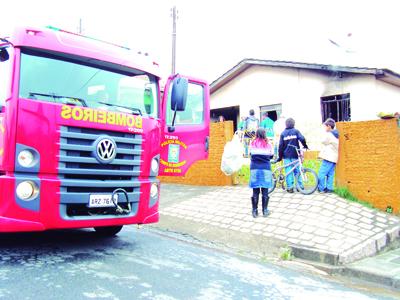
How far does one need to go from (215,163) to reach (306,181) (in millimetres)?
2988

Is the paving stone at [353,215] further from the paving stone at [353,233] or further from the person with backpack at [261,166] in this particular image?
the person with backpack at [261,166]

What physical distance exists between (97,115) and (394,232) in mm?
5137

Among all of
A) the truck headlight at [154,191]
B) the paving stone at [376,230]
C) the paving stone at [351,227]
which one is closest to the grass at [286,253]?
the paving stone at [351,227]

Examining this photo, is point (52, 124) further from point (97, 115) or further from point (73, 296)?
point (73, 296)

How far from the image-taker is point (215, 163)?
36.1ft

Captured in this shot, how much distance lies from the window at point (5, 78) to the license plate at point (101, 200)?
1.44m

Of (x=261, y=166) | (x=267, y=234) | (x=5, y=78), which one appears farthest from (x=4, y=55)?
(x=267, y=234)

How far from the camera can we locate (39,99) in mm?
4555

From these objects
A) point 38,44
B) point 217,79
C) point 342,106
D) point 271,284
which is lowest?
point 271,284

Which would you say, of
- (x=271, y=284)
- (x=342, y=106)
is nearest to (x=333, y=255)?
(x=271, y=284)

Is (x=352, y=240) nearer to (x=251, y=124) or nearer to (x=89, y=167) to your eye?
(x=89, y=167)

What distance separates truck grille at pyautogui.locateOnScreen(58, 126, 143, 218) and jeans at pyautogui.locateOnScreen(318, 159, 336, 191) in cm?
454

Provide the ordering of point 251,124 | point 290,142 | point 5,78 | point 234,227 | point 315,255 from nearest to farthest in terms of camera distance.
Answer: point 5,78 → point 315,255 → point 234,227 → point 290,142 → point 251,124

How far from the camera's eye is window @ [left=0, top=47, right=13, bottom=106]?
14.9ft
